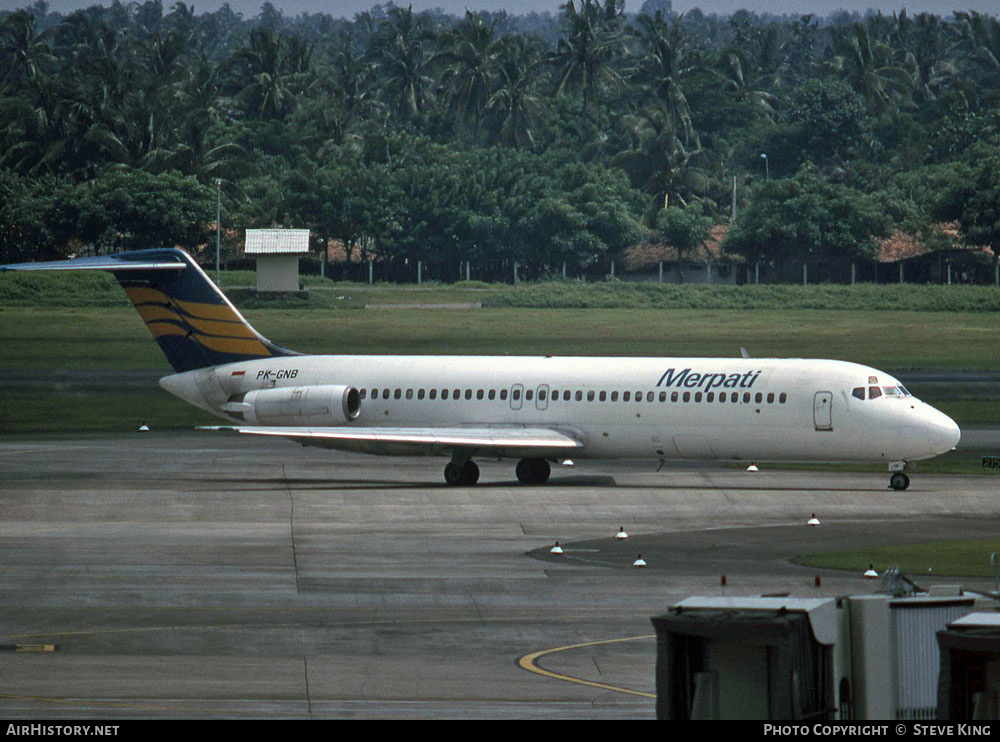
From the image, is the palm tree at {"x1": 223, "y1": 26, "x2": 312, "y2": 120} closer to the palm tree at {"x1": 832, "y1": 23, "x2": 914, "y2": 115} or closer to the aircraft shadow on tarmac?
the palm tree at {"x1": 832, "y1": 23, "x2": 914, "y2": 115}

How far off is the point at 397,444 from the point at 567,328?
5067cm

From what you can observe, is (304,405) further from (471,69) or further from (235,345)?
(471,69)

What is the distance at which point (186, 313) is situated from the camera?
46.9m

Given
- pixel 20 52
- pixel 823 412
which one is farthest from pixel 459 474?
pixel 20 52

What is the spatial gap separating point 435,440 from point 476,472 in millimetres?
1944

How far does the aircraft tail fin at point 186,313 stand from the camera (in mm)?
46688

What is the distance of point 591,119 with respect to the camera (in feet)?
515

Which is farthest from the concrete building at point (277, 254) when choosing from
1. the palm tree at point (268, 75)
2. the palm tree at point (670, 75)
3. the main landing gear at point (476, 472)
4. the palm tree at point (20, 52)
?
the palm tree at point (20, 52)

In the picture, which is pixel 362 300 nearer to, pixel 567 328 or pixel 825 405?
pixel 567 328

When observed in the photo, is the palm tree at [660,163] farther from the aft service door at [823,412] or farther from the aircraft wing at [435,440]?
the aft service door at [823,412]

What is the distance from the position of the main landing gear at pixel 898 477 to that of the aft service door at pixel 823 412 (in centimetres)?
205

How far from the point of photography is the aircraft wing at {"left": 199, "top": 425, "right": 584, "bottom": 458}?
1662 inches
